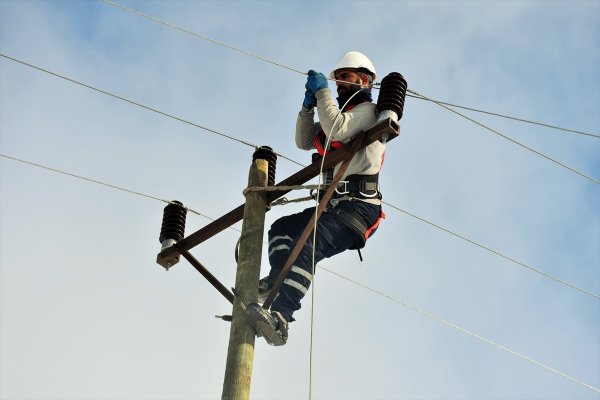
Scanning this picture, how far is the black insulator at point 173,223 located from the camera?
7375 millimetres

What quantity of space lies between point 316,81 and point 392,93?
0.56 meters

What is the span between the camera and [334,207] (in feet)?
22.8

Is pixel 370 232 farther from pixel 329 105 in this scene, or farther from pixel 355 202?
pixel 329 105

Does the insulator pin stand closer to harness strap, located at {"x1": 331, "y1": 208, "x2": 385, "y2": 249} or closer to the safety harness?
the safety harness

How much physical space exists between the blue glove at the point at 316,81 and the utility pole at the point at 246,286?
0.61 metres

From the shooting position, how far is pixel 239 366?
19.0ft

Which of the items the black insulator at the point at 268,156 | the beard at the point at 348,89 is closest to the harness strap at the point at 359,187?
the black insulator at the point at 268,156

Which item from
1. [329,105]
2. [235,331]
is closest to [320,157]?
[329,105]

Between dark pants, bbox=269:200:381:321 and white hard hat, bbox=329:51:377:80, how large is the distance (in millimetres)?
1112

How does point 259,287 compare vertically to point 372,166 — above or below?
below

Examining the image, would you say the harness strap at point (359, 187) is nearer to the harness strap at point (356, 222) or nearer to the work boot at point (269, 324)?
the harness strap at point (356, 222)

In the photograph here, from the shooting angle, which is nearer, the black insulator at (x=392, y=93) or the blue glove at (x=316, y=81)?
the black insulator at (x=392, y=93)

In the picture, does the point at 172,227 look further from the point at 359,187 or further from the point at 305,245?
the point at 359,187

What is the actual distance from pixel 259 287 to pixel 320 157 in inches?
39.4
